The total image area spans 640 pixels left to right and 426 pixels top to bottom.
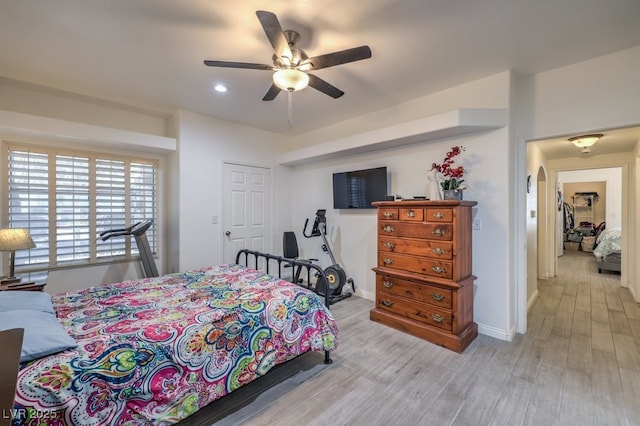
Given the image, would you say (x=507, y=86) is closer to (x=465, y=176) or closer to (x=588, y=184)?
(x=465, y=176)

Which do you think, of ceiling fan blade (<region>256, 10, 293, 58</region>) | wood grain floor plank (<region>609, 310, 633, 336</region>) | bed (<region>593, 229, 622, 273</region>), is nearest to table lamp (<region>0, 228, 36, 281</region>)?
ceiling fan blade (<region>256, 10, 293, 58</region>)

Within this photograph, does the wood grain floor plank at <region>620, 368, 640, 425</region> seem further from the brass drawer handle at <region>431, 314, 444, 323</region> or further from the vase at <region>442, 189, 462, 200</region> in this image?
the vase at <region>442, 189, 462, 200</region>

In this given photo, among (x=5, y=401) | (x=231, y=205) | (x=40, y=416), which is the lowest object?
(x=40, y=416)

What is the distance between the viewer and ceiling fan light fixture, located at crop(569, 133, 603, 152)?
378cm

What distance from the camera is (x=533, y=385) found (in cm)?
211

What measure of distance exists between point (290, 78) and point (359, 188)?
220cm

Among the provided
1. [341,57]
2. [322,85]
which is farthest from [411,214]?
[341,57]

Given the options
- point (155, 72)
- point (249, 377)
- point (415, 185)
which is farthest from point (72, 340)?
point (415, 185)

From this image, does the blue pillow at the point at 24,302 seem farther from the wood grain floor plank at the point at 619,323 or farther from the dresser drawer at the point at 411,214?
the wood grain floor plank at the point at 619,323

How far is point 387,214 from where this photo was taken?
3221mm

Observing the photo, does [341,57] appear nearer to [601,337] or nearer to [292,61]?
[292,61]

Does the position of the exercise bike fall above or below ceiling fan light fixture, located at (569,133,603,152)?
below

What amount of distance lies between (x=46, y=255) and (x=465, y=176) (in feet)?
16.4

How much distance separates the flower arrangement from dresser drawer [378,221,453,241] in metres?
0.44
